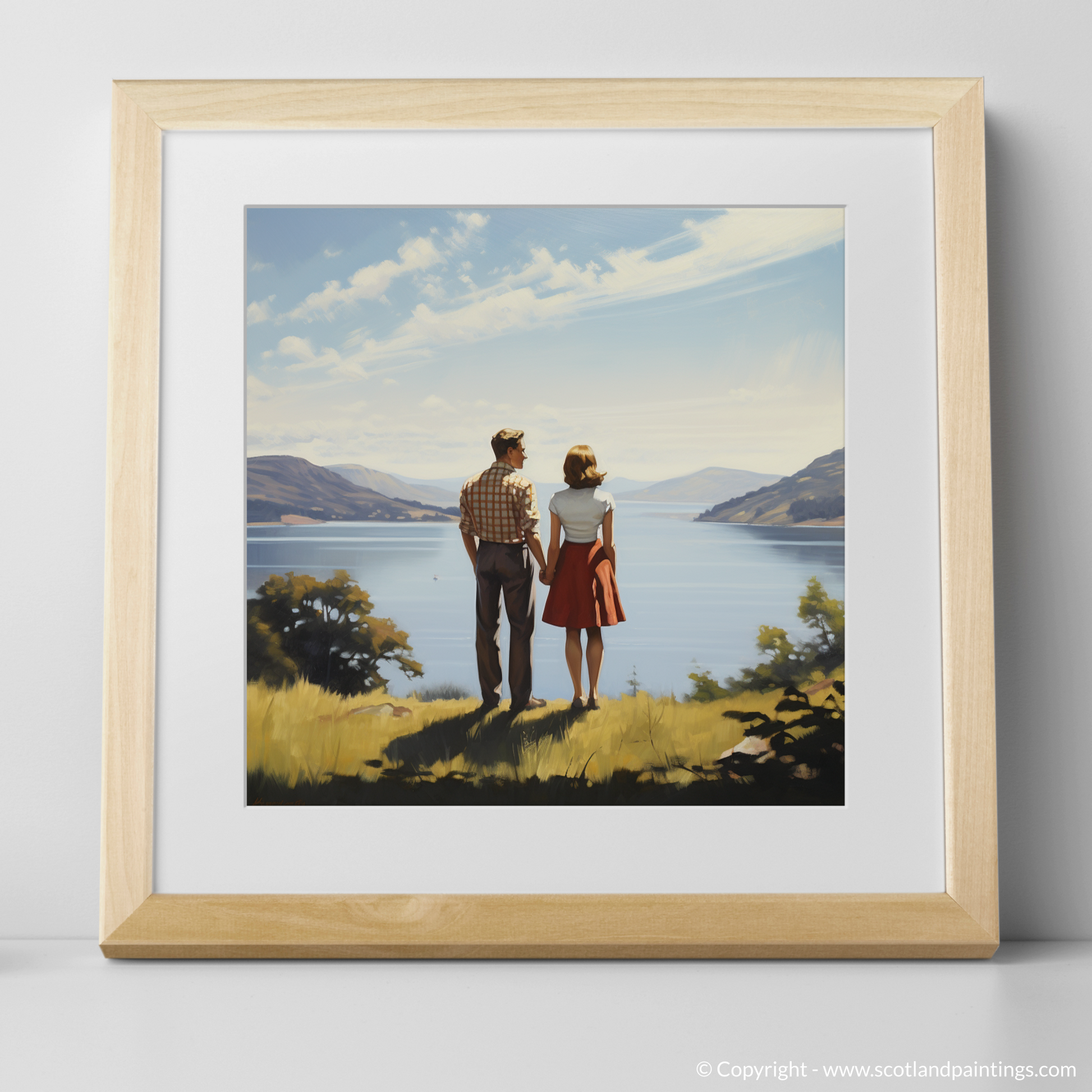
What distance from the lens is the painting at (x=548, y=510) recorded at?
3.18 ft

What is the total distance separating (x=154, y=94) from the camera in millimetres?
981

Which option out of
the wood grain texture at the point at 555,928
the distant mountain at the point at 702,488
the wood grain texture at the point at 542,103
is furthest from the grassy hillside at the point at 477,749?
the wood grain texture at the point at 542,103

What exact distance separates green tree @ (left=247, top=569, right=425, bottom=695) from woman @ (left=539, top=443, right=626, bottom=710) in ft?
0.59

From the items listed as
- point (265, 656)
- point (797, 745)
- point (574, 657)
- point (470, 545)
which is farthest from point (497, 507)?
point (797, 745)

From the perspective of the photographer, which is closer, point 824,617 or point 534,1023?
point 534,1023

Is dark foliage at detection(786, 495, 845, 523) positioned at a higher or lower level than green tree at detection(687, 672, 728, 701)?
higher

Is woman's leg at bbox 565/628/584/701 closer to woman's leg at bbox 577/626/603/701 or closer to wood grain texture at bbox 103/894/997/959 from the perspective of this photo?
woman's leg at bbox 577/626/603/701

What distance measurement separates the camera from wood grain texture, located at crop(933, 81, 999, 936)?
0.94 m

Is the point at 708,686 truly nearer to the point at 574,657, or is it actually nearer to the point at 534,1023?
the point at 574,657

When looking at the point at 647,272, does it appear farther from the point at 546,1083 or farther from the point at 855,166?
the point at 546,1083

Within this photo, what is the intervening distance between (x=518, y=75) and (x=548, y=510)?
20.6 inches

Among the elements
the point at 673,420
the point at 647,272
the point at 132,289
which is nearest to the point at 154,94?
the point at 132,289

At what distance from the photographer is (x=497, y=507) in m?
0.98

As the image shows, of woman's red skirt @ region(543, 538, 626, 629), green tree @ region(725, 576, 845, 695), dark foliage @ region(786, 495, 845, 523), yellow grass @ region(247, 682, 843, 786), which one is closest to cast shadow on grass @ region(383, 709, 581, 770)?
yellow grass @ region(247, 682, 843, 786)
